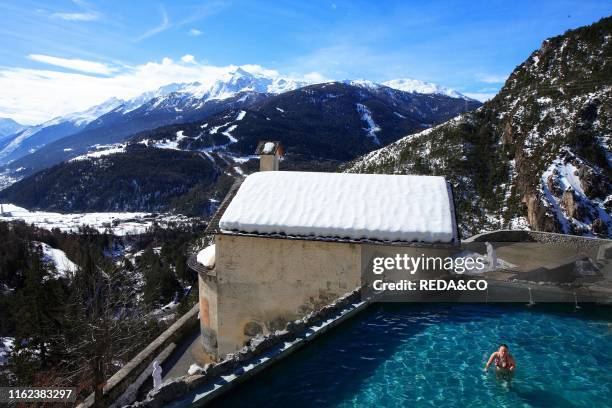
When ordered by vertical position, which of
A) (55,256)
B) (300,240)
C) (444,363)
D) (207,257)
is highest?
(300,240)

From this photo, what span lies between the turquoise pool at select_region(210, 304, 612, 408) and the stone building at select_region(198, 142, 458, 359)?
94.6 inches

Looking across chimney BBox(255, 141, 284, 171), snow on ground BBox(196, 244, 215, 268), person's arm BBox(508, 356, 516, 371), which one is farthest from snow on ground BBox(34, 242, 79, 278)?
person's arm BBox(508, 356, 516, 371)

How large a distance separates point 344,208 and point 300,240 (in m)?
1.95

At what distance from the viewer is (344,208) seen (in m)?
15.4

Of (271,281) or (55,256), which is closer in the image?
(271,281)

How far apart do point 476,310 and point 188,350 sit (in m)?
11.7

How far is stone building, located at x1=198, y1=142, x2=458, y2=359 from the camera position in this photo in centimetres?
1444

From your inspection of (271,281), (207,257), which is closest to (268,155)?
(207,257)

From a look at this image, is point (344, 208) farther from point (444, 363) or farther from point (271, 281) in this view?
point (444, 363)

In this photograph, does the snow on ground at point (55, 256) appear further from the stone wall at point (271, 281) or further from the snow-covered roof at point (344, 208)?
the snow-covered roof at point (344, 208)

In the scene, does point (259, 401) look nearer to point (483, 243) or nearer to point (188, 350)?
point (188, 350)

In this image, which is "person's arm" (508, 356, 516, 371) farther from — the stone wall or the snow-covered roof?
the stone wall

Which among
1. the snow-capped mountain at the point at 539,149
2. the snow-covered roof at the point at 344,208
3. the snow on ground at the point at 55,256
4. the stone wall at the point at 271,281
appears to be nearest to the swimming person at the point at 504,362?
the snow-covered roof at the point at 344,208

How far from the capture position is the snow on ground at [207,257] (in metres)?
16.7
